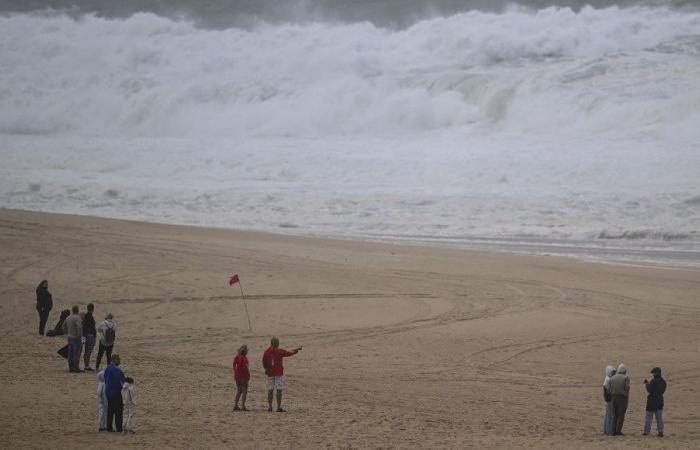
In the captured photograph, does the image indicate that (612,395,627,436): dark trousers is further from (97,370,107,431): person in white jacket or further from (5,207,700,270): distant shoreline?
(5,207,700,270): distant shoreline

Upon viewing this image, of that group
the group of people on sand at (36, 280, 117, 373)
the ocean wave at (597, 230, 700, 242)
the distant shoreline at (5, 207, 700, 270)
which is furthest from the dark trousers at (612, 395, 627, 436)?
the ocean wave at (597, 230, 700, 242)

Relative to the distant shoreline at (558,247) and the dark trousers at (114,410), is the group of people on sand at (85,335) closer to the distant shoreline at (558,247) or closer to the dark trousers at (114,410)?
the dark trousers at (114,410)

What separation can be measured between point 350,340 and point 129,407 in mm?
4545

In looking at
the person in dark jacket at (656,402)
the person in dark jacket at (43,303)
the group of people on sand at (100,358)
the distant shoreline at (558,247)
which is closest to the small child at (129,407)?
the group of people on sand at (100,358)

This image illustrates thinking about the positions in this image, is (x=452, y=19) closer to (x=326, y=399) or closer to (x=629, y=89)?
(x=629, y=89)

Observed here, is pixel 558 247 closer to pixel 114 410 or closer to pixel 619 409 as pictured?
pixel 619 409

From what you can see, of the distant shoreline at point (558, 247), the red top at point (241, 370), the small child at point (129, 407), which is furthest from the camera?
the distant shoreline at point (558, 247)

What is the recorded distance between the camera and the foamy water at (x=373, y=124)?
83.5ft

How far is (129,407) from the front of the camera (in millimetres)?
8836

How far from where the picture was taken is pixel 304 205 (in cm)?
2664

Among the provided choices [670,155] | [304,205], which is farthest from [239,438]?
[670,155]

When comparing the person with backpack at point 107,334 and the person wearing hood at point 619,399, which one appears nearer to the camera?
→ the person wearing hood at point 619,399

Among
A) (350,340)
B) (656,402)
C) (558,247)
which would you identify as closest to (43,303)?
(350,340)

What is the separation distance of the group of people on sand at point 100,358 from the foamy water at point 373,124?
37.6 feet
